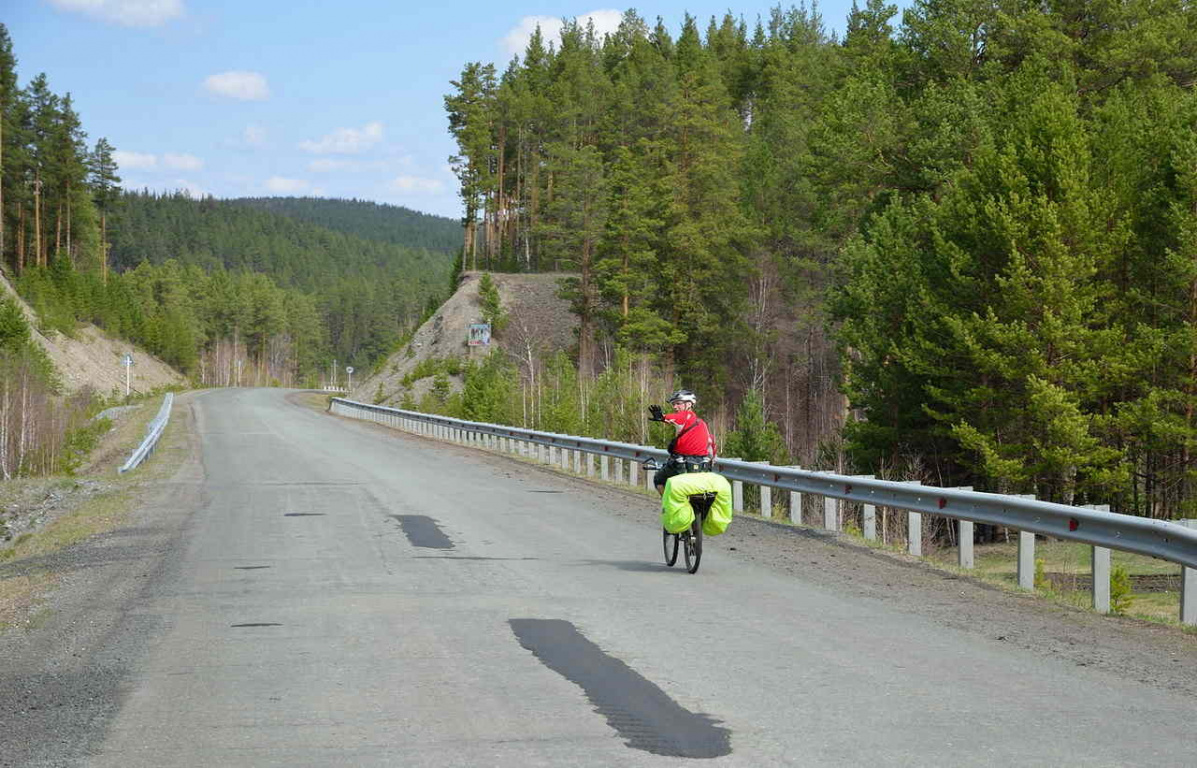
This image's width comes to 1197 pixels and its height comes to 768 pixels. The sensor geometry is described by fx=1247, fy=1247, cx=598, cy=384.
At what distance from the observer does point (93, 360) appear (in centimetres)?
10069

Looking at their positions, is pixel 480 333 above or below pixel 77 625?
above

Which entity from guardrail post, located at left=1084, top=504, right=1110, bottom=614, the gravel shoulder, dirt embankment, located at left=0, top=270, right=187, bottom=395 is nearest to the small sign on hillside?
dirt embankment, located at left=0, top=270, right=187, bottom=395

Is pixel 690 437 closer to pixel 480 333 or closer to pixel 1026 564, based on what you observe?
pixel 1026 564

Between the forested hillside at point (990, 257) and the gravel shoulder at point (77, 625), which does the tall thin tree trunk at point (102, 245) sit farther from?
the gravel shoulder at point (77, 625)

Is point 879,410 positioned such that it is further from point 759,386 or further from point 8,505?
point 759,386

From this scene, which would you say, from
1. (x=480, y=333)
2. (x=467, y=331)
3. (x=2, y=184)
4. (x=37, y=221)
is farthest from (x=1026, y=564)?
(x=37, y=221)

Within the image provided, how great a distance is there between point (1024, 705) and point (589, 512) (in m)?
13.0

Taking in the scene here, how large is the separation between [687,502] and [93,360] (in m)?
97.8

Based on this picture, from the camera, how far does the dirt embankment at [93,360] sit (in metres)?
88.2

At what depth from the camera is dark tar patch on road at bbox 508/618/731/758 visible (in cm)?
560

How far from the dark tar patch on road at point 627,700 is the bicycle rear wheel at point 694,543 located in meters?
3.56

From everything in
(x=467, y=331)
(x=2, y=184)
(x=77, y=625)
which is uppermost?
(x=2, y=184)

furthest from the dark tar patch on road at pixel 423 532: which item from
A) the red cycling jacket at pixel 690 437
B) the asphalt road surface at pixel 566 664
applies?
the red cycling jacket at pixel 690 437

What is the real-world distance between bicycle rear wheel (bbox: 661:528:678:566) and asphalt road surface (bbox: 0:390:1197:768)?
8.8 inches
